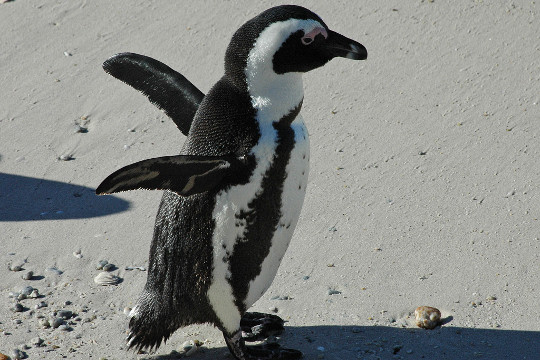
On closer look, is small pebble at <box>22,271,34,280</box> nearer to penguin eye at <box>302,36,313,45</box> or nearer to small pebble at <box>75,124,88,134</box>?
small pebble at <box>75,124,88,134</box>

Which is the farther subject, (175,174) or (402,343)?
(402,343)

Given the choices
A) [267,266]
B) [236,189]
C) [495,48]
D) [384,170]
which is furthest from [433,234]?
[495,48]

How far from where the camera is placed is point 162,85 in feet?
7.98

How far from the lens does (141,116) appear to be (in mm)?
3814

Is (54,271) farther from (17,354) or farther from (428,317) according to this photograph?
(428,317)

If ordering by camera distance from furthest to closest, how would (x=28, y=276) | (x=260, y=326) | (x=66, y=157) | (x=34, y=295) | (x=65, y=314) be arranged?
1. (x=66, y=157)
2. (x=28, y=276)
3. (x=34, y=295)
4. (x=65, y=314)
5. (x=260, y=326)

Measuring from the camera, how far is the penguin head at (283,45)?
1992 millimetres

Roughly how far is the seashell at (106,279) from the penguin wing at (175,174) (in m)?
0.91

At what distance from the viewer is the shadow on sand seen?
2.34 meters

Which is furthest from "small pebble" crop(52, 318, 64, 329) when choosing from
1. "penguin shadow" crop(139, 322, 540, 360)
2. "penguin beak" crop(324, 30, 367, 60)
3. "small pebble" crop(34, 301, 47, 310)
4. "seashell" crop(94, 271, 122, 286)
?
"penguin beak" crop(324, 30, 367, 60)

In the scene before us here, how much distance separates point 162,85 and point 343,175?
110 cm

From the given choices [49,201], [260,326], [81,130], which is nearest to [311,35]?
[260,326]

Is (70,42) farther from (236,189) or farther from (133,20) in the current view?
(236,189)

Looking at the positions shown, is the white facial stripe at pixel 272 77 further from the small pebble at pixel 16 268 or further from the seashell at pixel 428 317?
the small pebble at pixel 16 268
